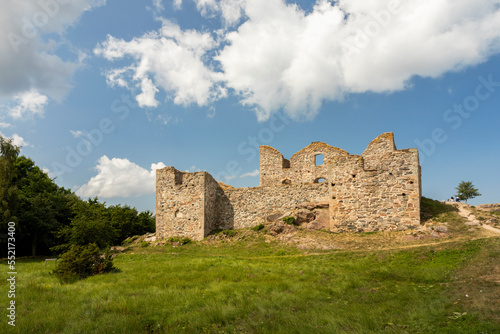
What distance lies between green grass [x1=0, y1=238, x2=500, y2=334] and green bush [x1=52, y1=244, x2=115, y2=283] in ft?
1.79

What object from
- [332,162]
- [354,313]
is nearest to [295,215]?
[332,162]

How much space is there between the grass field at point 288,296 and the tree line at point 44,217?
902 cm

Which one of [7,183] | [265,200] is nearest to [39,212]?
[7,183]

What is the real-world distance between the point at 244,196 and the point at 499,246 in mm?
18610

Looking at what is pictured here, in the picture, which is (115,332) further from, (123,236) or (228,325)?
(123,236)

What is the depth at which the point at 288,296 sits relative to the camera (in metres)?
9.30

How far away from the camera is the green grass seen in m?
6.80

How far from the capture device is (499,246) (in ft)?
40.6

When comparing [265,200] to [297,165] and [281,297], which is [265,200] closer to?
[297,165]

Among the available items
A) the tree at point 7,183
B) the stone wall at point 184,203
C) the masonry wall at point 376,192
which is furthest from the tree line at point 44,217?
the masonry wall at point 376,192

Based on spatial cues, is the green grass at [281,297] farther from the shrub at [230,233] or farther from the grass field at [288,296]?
the shrub at [230,233]

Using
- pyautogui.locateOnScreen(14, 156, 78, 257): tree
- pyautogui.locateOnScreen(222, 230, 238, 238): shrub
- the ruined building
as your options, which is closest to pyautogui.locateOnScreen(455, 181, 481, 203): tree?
the ruined building

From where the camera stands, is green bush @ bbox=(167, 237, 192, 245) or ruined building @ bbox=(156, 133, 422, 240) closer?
ruined building @ bbox=(156, 133, 422, 240)

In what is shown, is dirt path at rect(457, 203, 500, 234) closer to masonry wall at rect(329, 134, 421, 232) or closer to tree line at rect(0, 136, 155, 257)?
masonry wall at rect(329, 134, 421, 232)
